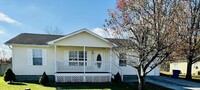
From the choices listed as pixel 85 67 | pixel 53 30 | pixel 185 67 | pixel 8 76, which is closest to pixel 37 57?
pixel 8 76

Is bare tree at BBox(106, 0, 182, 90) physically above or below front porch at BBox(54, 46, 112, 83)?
above

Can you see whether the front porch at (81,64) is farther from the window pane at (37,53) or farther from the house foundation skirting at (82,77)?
the window pane at (37,53)

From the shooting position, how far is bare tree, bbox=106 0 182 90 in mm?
11180

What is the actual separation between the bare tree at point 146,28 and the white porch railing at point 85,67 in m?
6.51

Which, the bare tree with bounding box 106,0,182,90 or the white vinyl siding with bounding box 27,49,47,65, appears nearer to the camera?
the bare tree with bounding box 106,0,182,90

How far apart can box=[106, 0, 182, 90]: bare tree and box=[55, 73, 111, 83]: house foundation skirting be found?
508 centimetres

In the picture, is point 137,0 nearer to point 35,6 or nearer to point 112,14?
point 112,14

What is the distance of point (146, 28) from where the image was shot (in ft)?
38.2

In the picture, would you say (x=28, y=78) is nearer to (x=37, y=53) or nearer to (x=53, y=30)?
(x=37, y=53)

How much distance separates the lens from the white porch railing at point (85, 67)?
59.6 ft

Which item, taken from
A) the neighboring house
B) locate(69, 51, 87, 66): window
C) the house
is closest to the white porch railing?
the house

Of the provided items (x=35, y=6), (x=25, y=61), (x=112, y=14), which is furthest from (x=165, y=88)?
(x=35, y=6)

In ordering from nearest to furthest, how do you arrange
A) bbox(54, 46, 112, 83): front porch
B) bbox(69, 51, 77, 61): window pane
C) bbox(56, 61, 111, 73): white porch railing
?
bbox(54, 46, 112, 83): front porch
bbox(56, 61, 111, 73): white porch railing
bbox(69, 51, 77, 61): window pane

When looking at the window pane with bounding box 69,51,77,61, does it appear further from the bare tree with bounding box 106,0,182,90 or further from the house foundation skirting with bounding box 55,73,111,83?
the bare tree with bounding box 106,0,182,90
